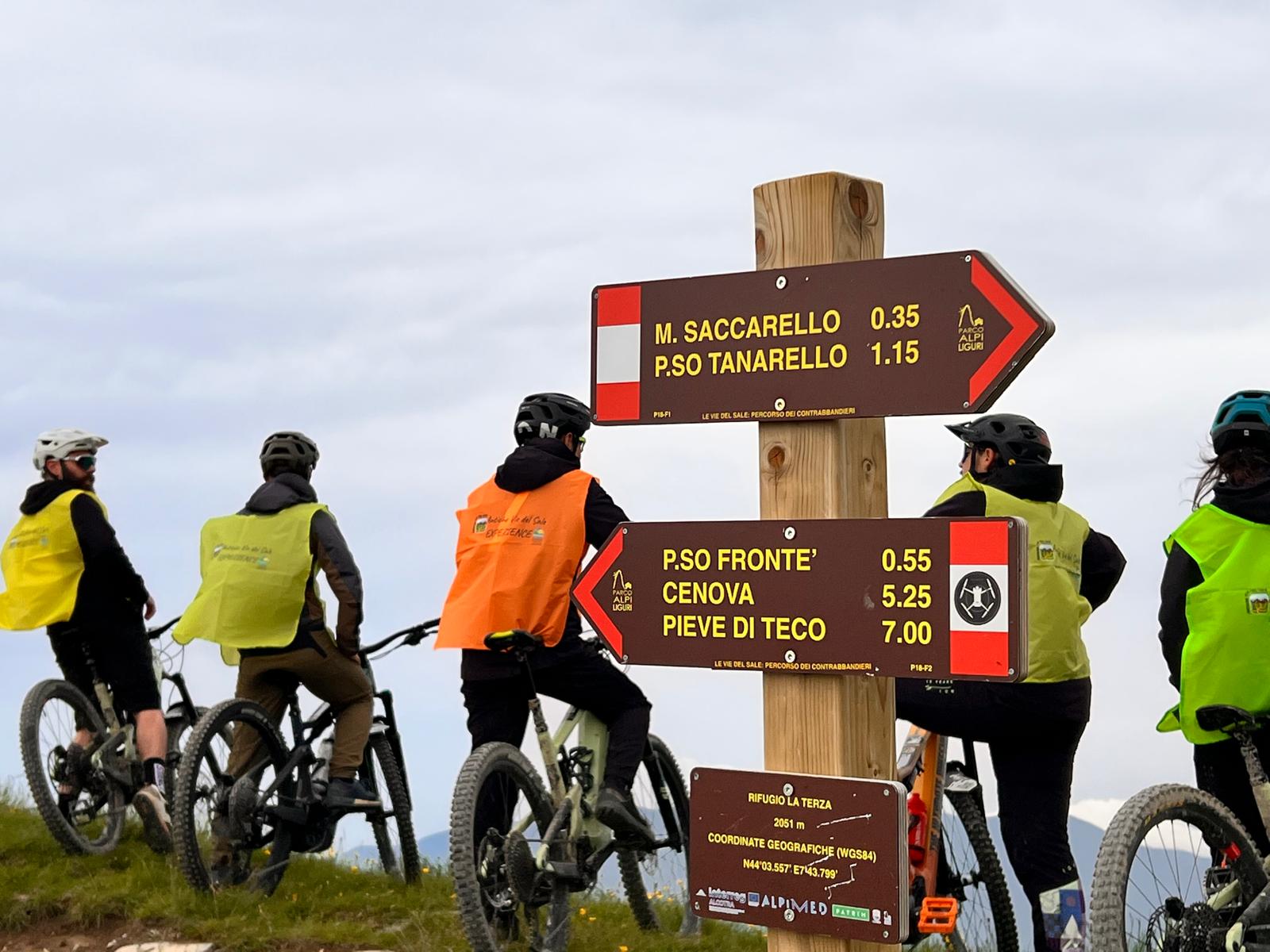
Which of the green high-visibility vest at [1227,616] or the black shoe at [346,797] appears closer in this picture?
the green high-visibility vest at [1227,616]

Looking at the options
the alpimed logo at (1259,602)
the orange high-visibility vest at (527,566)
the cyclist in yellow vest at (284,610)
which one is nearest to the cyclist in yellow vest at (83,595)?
the cyclist in yellow vest at (284,610)

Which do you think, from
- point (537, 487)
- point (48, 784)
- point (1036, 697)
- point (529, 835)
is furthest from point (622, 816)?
point (48, 784)

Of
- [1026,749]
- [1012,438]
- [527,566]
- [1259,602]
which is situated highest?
[1012,438]

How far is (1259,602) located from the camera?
612 centimetres

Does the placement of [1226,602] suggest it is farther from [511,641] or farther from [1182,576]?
[511,641]

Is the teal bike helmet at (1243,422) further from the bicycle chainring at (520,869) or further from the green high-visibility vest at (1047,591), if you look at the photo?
the bicycle chainring at (520,869)

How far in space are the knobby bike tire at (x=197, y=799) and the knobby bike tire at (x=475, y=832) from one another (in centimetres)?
195

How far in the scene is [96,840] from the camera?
384 inches

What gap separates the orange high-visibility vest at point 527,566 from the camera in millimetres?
7121

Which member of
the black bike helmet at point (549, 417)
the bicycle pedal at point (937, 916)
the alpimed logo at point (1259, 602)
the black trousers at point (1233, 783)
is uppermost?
the black bike helmet at point (549, 417)

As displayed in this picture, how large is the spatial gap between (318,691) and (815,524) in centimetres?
482

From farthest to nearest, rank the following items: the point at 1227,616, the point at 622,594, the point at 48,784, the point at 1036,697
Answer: the point at 48,784
the point at 1036,697
the point at 1227,616
the point at 622,594

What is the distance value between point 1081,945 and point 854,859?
106 inches

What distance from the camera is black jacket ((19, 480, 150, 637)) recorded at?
378 inches
